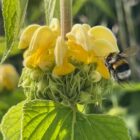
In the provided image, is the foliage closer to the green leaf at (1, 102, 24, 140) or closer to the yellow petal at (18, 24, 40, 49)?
the green leaf at (1, 102, 24, 140)

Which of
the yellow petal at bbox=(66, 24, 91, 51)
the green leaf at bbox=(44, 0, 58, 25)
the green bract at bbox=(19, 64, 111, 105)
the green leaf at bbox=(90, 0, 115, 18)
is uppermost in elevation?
the green leaf at bbox=(90, 0, 115, 18)

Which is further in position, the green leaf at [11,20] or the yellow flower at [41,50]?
the yellow flower at [41,50]

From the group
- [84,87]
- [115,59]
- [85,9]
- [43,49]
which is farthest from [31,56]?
[85,9]

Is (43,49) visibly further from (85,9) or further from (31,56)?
(85,9)

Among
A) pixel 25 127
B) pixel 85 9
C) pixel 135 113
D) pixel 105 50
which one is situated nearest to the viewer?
pixel 25 127

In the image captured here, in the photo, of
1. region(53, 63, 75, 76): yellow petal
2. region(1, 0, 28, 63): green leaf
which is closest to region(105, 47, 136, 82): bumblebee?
region(53, 63, 75, 76): yellow petal

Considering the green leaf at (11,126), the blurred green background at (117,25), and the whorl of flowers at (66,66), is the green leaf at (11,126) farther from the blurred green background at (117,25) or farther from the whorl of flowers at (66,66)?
the blurred green background at (117,25)

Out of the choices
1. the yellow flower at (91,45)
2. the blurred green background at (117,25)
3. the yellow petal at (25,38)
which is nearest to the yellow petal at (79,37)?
the yellow flower at (91,45)
